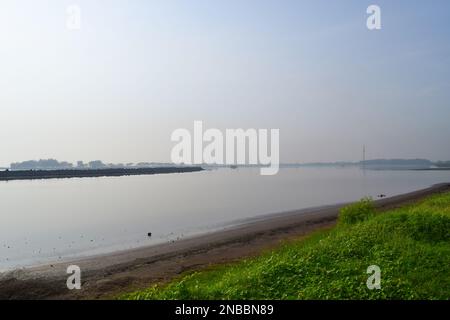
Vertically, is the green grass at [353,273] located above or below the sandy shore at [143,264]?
above

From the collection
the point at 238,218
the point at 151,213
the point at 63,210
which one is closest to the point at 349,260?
the point at 238,218

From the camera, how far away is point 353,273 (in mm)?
10445

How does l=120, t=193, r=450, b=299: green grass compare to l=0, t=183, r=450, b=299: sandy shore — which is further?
l=0, t=183, r=450, b=299: sandy shore

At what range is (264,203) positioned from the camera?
48.4 meters

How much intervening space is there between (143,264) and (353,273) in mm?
10461

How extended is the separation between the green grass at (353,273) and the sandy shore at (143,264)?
271cm

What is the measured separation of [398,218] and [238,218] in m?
20.4

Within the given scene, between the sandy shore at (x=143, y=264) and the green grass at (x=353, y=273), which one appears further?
the sandy shore at (x=143, y=264)

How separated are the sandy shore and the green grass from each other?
271 cm

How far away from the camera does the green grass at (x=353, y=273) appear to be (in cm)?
922

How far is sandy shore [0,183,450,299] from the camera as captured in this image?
14.3 metres

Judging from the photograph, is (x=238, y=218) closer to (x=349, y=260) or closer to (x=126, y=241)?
(x=126, y=241)

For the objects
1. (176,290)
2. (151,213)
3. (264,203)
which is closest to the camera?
(176,290)

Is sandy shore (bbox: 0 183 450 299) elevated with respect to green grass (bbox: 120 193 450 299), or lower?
lower
